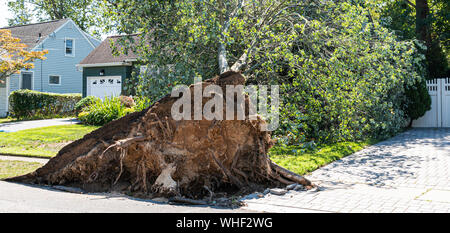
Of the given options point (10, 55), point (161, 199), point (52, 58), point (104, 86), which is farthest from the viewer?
point (52, 58)

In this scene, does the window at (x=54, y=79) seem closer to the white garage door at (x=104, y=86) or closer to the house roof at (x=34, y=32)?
the house roof at (x=34, y=32)

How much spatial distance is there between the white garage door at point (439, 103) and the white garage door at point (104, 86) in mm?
16666

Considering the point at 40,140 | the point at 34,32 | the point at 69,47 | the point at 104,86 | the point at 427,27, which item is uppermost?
the point at 34,32

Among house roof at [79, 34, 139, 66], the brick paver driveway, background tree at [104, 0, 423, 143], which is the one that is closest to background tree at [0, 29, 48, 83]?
house roof at [79, 34, 139, 66]

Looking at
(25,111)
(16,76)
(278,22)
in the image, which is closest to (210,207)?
(278,22)

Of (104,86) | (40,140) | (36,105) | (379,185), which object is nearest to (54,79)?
(36,105)

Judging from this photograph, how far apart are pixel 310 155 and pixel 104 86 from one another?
17712 millimetres

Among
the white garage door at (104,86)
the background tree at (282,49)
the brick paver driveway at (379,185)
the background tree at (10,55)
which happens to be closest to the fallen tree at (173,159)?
the brick paver driveway at (379,185)

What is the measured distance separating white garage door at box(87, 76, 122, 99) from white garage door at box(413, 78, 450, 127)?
16.7 m

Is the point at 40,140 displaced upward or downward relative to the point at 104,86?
downward

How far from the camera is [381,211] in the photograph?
5.47 meters

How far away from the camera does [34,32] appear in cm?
3105

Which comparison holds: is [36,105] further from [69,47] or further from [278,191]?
[278,191]

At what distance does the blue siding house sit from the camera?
1114 inches
